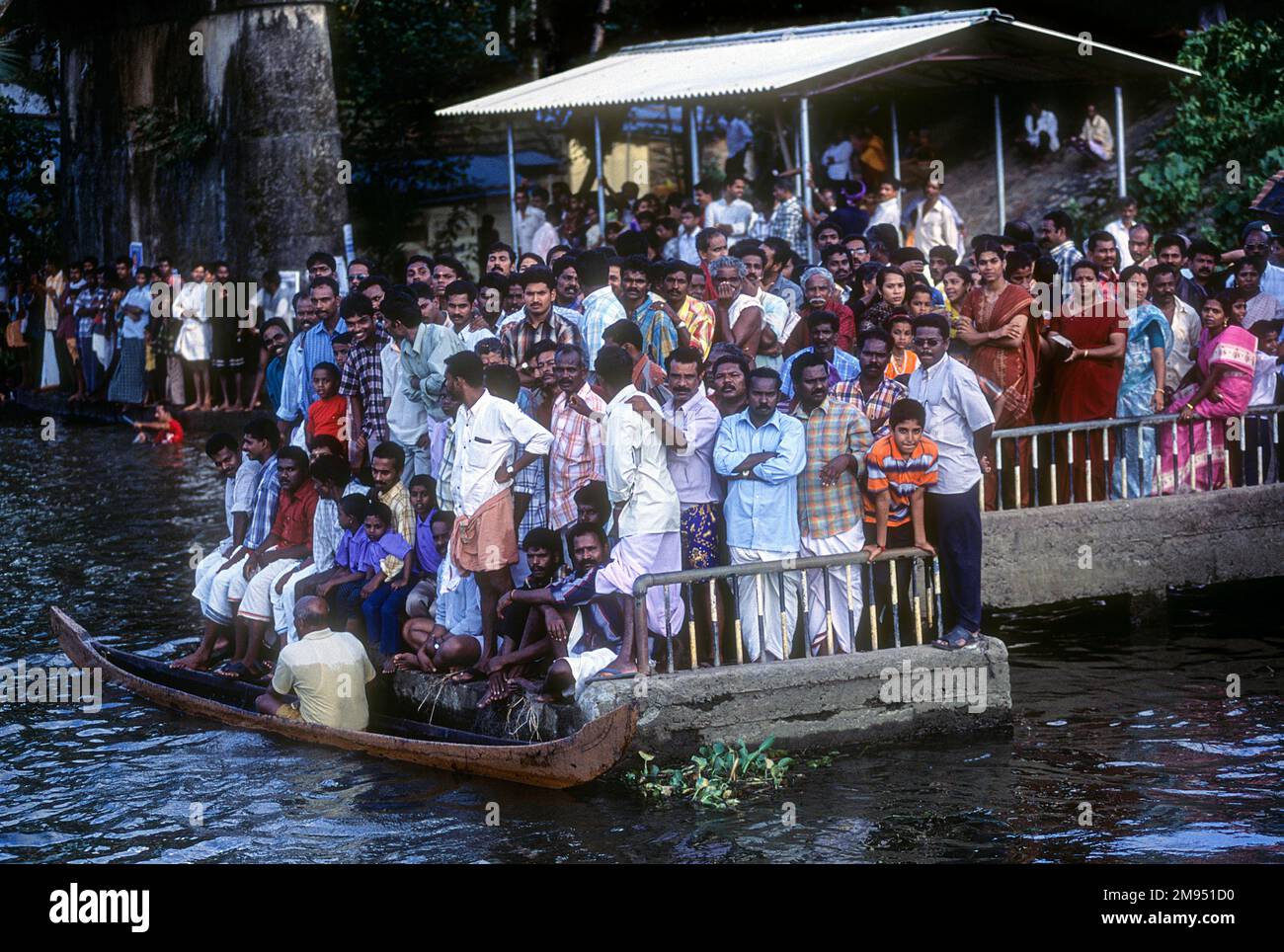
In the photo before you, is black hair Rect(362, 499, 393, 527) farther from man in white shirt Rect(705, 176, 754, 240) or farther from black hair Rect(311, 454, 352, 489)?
man in white shirt Rect(705, 176, 754, 240)

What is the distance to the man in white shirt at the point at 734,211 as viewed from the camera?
1883cm

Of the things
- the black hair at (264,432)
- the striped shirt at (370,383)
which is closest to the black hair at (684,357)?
the striped shirt at (370,383)

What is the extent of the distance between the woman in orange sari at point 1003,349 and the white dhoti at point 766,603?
2.53 m

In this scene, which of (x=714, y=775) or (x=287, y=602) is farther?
(x=287, y=602)

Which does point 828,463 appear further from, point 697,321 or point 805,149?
point 805,149

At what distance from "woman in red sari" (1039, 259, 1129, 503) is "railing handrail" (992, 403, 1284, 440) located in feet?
0.46

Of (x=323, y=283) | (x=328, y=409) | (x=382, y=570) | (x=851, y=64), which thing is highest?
(x=851, y=64)

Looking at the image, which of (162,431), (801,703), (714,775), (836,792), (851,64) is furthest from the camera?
(162,431)

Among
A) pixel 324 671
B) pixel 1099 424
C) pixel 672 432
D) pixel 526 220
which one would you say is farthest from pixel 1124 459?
pixel 526 220

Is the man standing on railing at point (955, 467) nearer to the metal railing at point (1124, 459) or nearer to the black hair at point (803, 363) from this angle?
the black hair at point (803, 363)

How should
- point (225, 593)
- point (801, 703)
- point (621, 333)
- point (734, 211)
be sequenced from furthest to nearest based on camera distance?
point (734, 211) → point (225, 593) → point (621, 333) → point (801, 703)

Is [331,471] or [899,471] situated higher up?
[331,471]

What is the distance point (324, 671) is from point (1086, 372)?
547 centimetres

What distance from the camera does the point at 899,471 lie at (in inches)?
410
